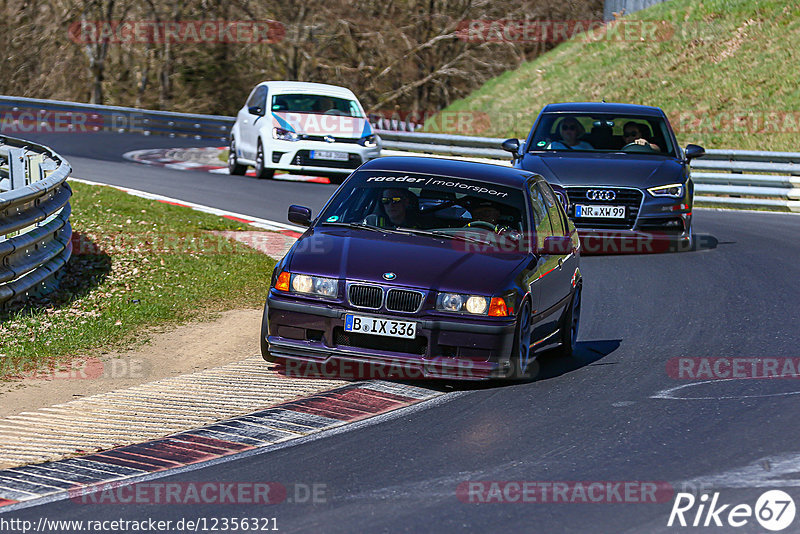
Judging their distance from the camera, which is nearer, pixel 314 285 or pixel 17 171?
pixel 314 285

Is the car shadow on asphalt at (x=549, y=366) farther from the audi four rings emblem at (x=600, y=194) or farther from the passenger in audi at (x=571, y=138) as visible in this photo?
the passenger in audi at (x=571, y=138)

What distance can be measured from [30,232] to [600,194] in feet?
21.4

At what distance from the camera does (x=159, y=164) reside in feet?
83.7

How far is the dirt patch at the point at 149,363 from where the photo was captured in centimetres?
798

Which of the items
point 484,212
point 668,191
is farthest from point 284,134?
point 484,212

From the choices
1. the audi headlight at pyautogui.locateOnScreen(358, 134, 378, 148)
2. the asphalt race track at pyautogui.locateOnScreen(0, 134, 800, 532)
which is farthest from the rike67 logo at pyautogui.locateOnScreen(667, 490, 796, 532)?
the audi headlight at pyautogui.locateOnScreen(358, 134, 378, 148)

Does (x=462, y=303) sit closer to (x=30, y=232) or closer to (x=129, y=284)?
(x=30, y=232)

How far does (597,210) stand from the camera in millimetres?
14125

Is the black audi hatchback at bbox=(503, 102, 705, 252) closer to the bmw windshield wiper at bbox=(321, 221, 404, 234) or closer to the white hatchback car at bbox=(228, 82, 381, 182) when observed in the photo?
the bmw windshield wiper at bbox=(321, 221, 404, 234)

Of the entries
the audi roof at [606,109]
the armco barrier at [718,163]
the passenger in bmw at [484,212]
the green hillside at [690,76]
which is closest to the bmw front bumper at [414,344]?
the passenger in bmw at [484,212]

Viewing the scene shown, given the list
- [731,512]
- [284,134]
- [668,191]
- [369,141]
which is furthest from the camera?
[369,141]

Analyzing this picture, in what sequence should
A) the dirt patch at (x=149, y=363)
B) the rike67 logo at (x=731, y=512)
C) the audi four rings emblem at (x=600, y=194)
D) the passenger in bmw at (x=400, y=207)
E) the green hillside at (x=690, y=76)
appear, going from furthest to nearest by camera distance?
1. the green hillside at (x=690, y=76)
2. the audi four rings emblem at (x=600, y=194)
3. the passenger in bmw at (x=400, y=207)
4. the dirt patch at (x=149, y=363)
5. the rike67 logo at (x=731, y=512)

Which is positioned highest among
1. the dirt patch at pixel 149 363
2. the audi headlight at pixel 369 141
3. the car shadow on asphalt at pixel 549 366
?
the audi headlight at pixel 369 141

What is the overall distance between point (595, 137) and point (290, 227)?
4064 mm
